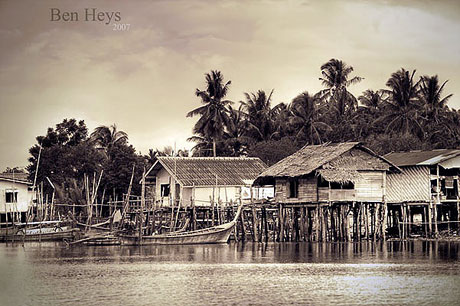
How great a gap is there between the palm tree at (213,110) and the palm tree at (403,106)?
1259 centimetres

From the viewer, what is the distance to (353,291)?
1091 inches

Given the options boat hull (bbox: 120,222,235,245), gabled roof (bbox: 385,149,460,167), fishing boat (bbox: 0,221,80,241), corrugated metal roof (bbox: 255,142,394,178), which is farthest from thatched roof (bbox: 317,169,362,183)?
fishing boat (bbox: 0,221,80,241)

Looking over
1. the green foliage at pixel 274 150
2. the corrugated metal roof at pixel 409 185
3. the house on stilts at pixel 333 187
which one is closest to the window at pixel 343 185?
the house on stilts at pixel 333 187

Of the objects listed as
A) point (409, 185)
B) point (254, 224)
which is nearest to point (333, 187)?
point (409, 185)

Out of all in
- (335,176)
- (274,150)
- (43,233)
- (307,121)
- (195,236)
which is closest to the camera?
(335,176)

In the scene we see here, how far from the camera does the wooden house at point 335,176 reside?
44194 millimetres

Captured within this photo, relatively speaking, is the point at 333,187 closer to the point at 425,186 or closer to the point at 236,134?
the point at 425,186

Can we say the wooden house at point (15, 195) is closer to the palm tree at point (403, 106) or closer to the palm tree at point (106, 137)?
the palm tree at point (106, 137)

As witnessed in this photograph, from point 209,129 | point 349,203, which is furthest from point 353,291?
point 209,129

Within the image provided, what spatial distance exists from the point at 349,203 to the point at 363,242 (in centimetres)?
315

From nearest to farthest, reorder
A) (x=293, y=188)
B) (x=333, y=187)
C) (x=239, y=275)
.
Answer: (x=239, y=275) < (x=333, y=187) < (x=293, y=188)

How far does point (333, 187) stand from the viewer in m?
45.5

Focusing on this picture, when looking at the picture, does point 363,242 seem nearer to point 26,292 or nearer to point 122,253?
point 122,253

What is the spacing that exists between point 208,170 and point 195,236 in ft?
23.6
